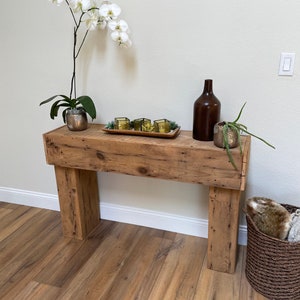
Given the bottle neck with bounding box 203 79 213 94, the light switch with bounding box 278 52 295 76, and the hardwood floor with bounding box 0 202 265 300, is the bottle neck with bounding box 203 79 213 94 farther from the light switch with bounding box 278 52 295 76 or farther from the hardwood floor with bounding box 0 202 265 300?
the hardwood floor with bounding box 0 202 265 300

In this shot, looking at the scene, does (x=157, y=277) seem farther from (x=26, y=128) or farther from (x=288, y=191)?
(x=26, y=128)

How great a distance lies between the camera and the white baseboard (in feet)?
6.61

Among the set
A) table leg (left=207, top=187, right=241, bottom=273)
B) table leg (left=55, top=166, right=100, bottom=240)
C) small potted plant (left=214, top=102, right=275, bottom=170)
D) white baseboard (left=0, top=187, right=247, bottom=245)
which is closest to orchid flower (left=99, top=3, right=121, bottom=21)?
small potted plant (left=214, top=102, right=275, bottom=170)

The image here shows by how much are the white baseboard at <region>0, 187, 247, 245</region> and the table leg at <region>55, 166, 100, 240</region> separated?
0.16m

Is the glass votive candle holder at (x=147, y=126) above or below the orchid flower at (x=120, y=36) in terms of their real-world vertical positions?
below

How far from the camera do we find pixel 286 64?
5.08 feet

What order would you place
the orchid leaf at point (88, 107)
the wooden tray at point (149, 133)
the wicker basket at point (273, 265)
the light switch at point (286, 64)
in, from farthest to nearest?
1. the orchid leaf at point (88, 107)
2. the wooden tray at point (149, 133)
3. the light switch at point (286, 64)
4. the wicker basket at point (273, 265)

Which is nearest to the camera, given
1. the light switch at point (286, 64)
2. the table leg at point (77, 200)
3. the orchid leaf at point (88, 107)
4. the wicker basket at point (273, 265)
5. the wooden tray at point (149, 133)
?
the wicker basket at point (273, 265)

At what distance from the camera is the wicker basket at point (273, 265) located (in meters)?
1.43

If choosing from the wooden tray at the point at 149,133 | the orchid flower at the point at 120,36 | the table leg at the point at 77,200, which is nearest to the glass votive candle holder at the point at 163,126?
the wooden tray at the point at 149,133

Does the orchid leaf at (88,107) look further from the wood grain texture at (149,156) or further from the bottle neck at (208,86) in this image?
the bottle neck at (208,86)

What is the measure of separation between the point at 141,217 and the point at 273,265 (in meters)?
0.97

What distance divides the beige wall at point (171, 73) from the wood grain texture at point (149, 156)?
0.78 feet

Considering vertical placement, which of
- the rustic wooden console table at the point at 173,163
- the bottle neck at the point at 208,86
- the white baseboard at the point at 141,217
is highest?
the bottle neck at the point at 208,86
